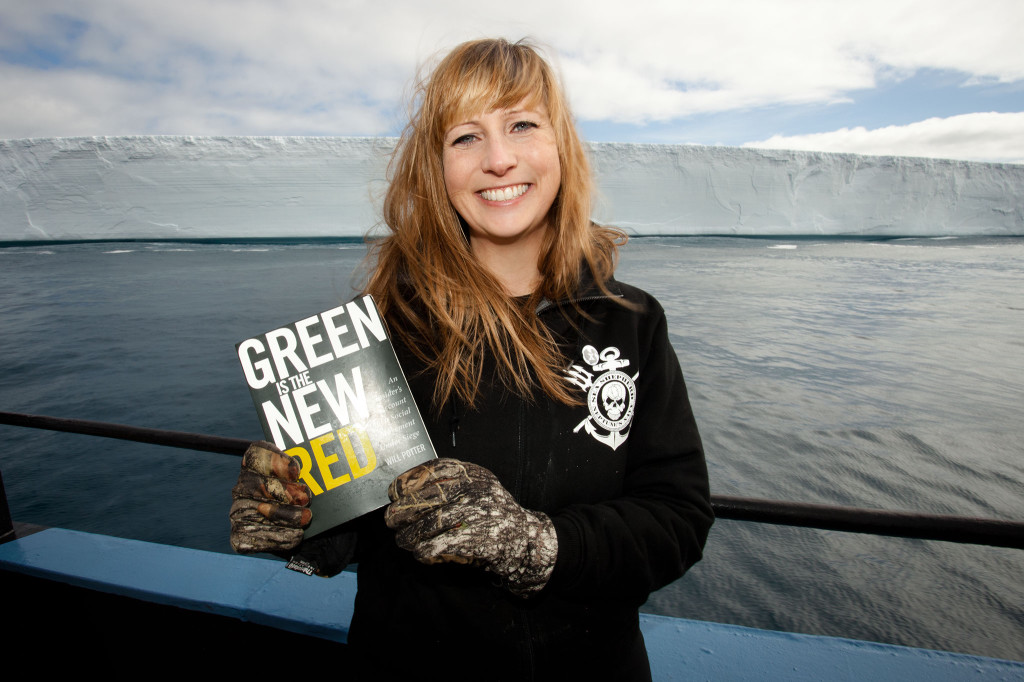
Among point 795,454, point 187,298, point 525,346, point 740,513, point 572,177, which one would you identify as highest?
point 572,177

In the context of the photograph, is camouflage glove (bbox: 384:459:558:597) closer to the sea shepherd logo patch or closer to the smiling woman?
the sea shepherd logo patch

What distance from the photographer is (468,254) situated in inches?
28.7

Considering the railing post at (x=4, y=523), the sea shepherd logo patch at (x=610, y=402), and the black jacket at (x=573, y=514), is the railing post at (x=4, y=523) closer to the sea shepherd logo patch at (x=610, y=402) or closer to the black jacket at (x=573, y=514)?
the black jacket at (x=573, y=514)

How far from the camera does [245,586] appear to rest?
1.16 metres

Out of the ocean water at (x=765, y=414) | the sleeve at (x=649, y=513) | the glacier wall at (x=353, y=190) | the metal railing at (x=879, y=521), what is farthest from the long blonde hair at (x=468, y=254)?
→ the glacier wall at (x=353, y=190)

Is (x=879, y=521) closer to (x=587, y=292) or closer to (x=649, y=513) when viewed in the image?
(x=649, y=513)

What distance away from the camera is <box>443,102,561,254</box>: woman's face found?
67cm

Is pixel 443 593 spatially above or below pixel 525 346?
below

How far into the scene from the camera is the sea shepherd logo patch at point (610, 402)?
657 millimetres

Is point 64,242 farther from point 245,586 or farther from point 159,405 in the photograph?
point 245,586

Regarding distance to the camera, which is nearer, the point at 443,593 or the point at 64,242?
the point at 443,593

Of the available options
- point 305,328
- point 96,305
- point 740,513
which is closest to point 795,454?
point 740,513

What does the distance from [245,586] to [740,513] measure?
1.01m

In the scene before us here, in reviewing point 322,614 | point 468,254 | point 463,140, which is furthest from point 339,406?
point 322,614
